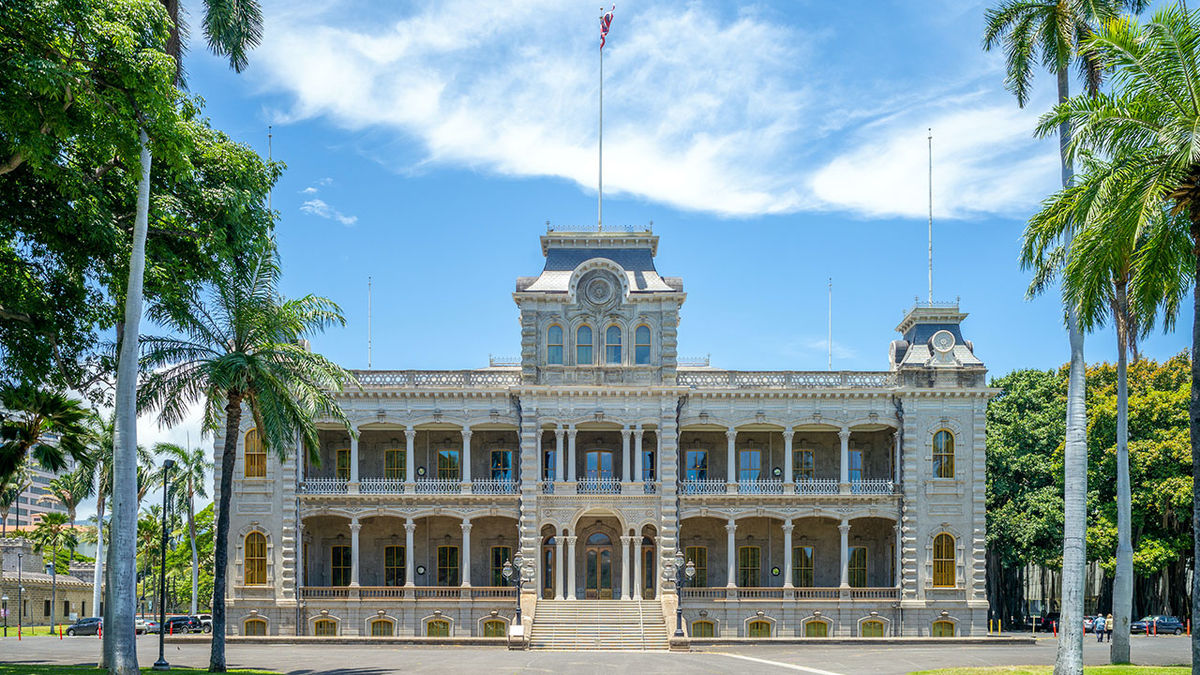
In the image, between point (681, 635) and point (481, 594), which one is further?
point (481, 594)

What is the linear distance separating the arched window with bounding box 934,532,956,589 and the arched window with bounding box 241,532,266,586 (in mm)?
28859

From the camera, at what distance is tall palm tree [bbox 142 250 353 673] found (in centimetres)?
3200

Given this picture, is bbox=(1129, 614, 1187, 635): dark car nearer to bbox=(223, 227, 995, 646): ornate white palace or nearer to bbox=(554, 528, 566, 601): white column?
bbox=(223, 227, 995, 646): ornate white palace

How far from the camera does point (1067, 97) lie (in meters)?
30.5

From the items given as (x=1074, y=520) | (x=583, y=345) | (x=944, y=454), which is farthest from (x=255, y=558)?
(x=1074, y=520)

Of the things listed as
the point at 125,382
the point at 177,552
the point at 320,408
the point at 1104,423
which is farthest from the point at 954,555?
the point at 177,552

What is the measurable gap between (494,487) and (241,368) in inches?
835

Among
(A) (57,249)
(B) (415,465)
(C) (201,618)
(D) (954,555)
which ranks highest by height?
(A) (57,249)

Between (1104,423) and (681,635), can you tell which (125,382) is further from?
(1104,423)

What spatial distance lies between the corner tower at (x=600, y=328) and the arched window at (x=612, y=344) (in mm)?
43

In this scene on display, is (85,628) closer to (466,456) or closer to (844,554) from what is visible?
(466,456)

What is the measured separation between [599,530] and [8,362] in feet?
95.8

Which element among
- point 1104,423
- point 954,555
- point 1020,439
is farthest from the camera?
point 1020,439

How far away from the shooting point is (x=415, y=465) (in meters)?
53.1
